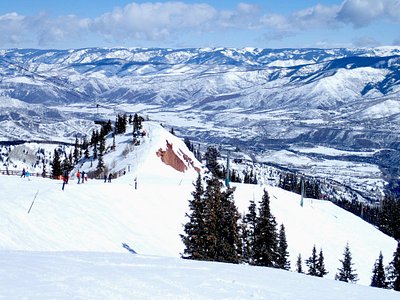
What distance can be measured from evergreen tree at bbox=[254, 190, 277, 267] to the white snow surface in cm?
715

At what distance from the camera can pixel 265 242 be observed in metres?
45.4

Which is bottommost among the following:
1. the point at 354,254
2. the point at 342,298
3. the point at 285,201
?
the point at 354,254

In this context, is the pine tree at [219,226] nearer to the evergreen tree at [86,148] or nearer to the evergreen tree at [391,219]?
the evergreen tree at [86,148]

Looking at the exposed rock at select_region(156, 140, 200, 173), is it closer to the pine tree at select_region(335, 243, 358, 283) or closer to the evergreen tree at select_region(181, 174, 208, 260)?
the pine tree at select_region(335, 243, 358, 283)

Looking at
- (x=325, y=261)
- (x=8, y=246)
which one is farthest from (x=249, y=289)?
(x=325, y=261)

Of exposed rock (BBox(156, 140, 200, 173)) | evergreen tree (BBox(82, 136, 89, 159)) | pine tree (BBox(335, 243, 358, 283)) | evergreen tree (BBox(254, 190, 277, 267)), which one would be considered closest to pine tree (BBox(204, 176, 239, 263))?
evergreen tree (BBox(254, 190, 277, 267))

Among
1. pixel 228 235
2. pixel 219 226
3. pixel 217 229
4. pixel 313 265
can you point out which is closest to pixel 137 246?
pixel 217 229

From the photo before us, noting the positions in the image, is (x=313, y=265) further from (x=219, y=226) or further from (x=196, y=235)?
(x=196, y=235)

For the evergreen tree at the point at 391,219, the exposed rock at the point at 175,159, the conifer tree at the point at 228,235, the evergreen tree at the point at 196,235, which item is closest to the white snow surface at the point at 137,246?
the evergreen tree at the point at 196,235

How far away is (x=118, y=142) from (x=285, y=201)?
39554 mm

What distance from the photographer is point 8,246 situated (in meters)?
26.6

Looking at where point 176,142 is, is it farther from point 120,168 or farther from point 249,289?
point 249,289

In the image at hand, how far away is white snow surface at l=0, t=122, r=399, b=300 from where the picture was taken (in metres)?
14.7

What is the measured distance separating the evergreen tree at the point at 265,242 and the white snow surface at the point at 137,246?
23.5 feet
